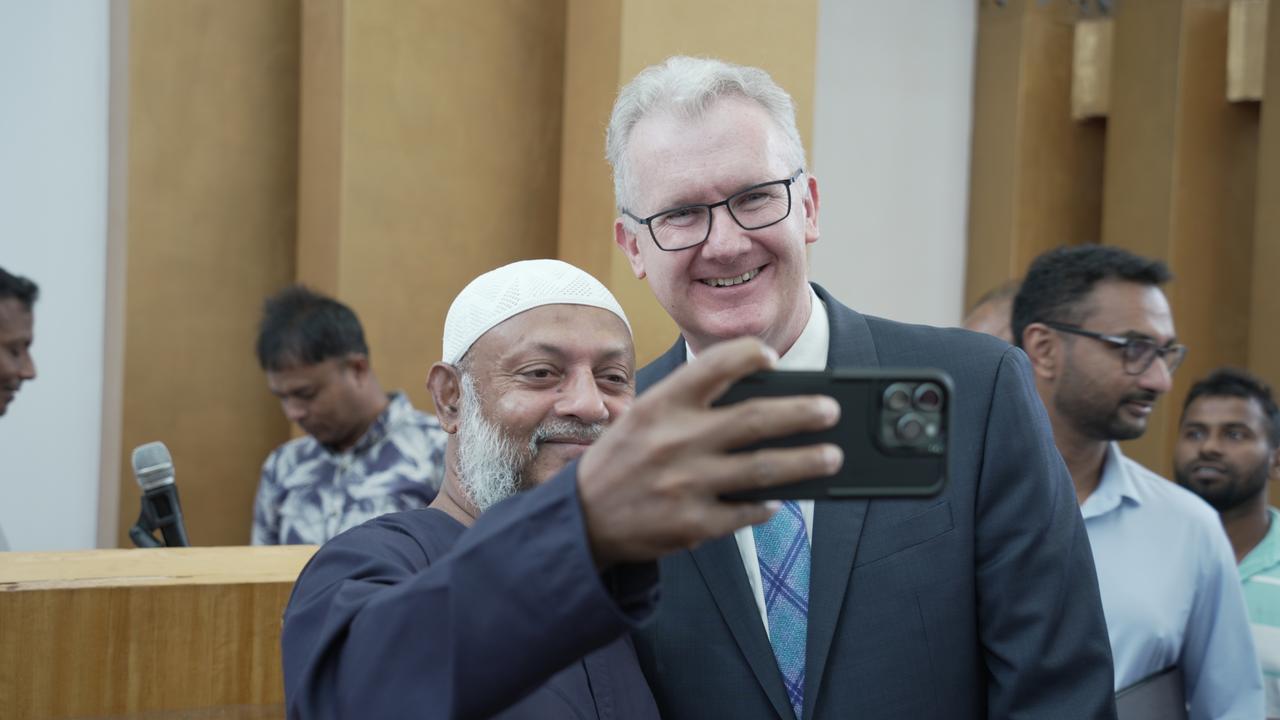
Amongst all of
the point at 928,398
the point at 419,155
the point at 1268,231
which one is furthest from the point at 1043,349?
the point at 1268,231

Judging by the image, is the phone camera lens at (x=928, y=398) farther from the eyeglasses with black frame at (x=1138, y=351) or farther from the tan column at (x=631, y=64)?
the tan column at (x=631, y=64)

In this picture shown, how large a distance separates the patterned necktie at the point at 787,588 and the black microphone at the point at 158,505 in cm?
153

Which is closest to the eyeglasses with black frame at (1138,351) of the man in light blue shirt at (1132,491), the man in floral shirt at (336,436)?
the man in light blue shirt at (1132,491)

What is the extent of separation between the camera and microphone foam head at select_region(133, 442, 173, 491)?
9.09ft

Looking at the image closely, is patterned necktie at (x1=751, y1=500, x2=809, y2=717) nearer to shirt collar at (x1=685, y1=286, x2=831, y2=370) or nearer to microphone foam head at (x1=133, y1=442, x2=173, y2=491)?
shirt collar at (x1=685, y1=286, x2=831, y2=370)

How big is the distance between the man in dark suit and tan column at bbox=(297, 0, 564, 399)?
258 centimetres

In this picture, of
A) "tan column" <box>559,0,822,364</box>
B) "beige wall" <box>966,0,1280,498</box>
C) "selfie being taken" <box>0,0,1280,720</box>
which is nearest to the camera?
"selfie being taken" <box>0,0,1280,720</box>

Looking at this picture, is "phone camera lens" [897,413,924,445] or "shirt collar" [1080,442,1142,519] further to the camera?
"shirt collar" [1080,442,1142,519]

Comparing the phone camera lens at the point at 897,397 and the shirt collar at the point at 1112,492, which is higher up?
the phone camera lens at the point at 897,397

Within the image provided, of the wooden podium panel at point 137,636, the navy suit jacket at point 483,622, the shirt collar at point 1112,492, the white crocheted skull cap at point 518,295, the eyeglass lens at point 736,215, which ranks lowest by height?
the wooden podium panel at point 137,636

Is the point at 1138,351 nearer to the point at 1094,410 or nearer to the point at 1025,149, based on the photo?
the point at 1094,410

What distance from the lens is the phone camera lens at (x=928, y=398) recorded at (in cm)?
107

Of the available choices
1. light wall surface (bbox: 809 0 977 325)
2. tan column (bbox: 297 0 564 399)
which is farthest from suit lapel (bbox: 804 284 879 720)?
light wall surface (bbox: 809 0 977 325)

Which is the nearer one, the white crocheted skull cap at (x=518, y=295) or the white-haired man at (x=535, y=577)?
the white-haired man at (x=535, y=577)
